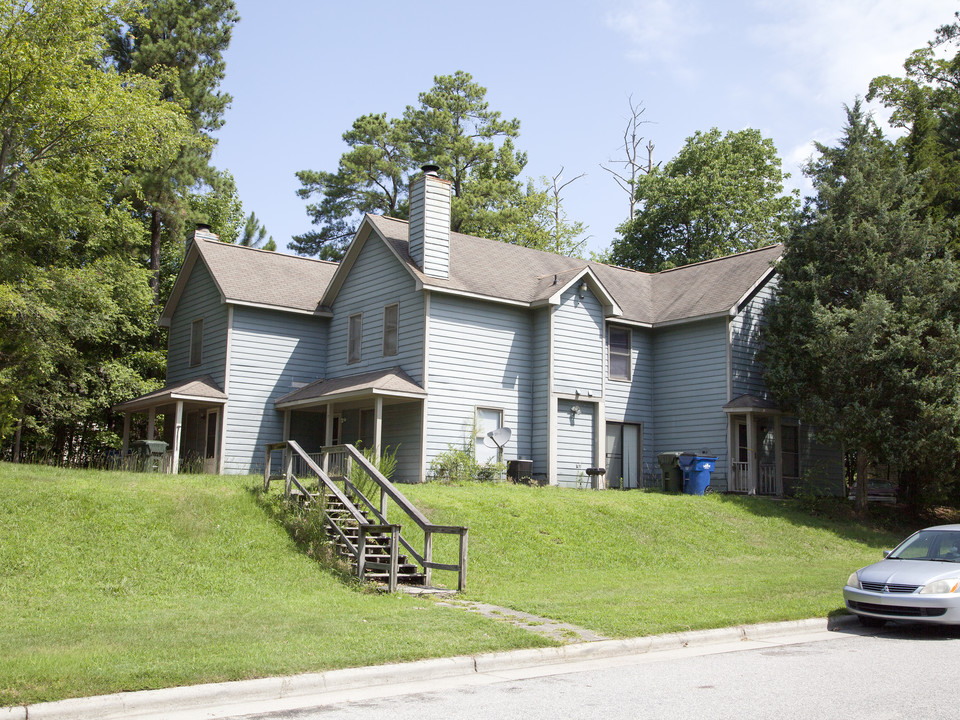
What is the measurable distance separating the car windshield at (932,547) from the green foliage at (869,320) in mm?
10089

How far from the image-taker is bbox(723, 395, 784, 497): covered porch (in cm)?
2539

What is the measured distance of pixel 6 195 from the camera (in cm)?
2553

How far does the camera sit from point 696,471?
969 inches

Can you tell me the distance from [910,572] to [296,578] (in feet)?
28.4

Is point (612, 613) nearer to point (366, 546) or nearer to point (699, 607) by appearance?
point (699, 607)

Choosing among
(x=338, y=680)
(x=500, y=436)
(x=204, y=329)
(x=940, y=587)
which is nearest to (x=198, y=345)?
(x=204, y=329)

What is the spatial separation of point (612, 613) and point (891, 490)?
2308 centimetres

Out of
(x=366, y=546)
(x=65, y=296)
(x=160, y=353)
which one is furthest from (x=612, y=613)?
(x=160, y=353)

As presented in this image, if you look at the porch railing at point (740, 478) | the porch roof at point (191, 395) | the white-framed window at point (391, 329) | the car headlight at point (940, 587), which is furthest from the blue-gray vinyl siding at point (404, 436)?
the car headlight at point (940, 587)

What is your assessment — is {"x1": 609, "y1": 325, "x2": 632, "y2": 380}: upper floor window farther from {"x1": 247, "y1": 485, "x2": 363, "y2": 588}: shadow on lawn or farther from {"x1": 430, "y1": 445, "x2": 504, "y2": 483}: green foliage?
{"x1": 247, "y1": 485, "x2": 363, "y2": 588}: shadow on lawn

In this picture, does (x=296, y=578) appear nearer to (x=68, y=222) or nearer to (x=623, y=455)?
(x=623, y=455)

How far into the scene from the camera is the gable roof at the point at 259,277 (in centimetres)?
2712

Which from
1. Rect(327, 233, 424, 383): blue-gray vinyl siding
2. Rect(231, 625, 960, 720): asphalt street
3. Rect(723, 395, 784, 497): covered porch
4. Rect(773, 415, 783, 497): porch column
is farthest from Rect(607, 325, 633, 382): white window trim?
Rect(231, 625, 960, 720): asphalt street

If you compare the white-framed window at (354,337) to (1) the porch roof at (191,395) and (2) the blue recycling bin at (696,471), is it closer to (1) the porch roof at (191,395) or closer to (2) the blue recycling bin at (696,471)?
(1) the porch roof at (191,395)
